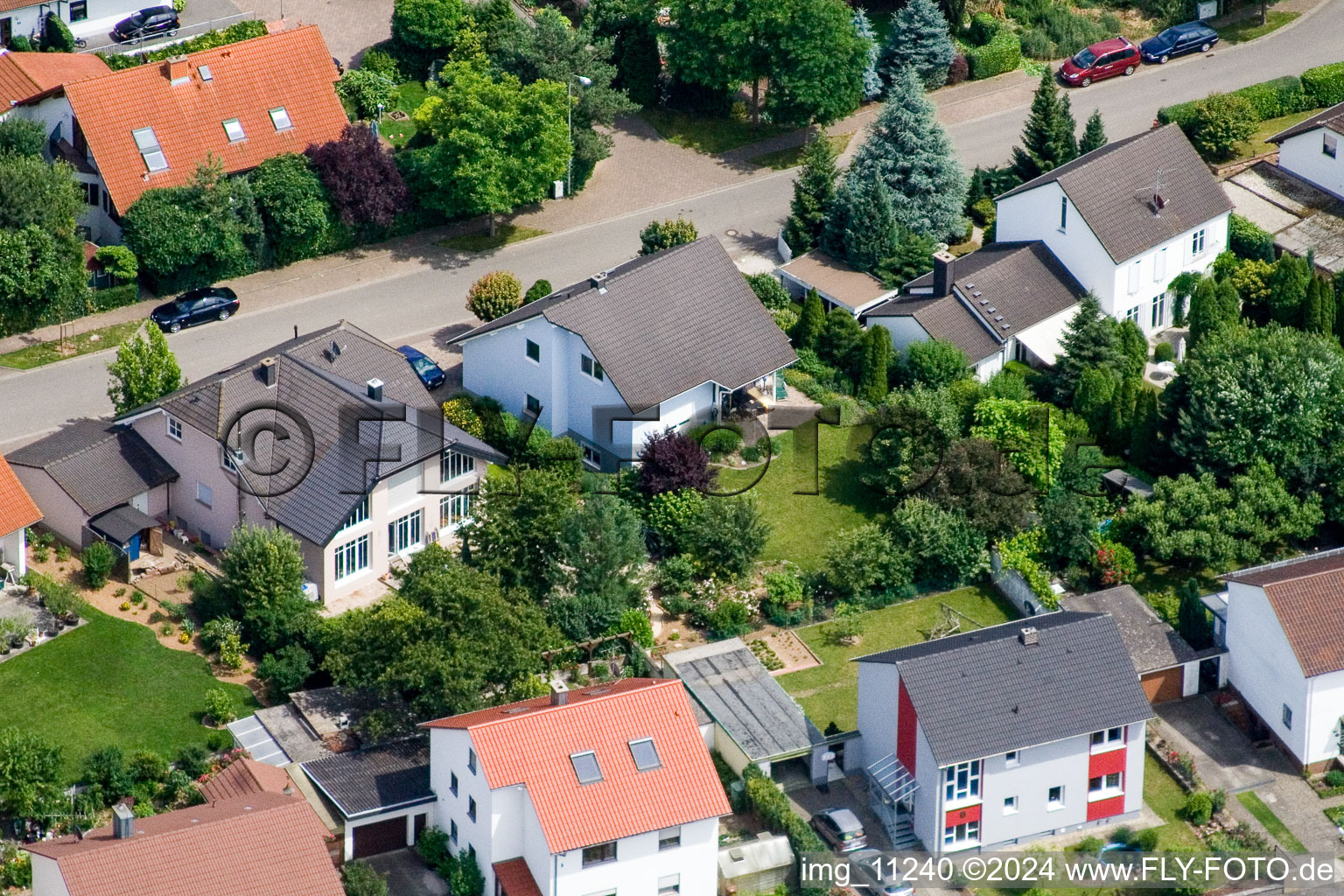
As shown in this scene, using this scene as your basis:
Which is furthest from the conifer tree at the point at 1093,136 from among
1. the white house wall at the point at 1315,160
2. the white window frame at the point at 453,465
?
the white window frame at the point at 453,465

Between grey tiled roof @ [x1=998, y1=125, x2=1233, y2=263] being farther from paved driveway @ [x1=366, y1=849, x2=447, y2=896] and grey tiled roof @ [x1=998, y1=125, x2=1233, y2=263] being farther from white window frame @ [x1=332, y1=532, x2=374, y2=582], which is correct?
paved driveway @ [x1=366, y1=849, x2=447, y2=896]

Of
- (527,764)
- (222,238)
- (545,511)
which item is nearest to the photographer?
(527,764)

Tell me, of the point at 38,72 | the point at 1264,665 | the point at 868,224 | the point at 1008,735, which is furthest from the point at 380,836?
the point at 38,72

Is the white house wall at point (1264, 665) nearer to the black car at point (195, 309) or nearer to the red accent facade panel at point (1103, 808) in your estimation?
the red accent facade panel at point (1103, 808)

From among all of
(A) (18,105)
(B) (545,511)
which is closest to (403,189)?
(A) (18,105)

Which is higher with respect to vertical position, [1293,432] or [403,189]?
[403,189]

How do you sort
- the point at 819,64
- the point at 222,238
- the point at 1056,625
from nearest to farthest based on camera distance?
the point at 1056,625, the point at 222,238, the point at 819,64

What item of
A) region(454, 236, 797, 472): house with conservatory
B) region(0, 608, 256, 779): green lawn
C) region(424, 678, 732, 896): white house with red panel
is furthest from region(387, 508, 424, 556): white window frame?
region(424, 678, 732, 896): white house with red panel

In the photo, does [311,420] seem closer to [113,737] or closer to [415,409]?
[415,409]
